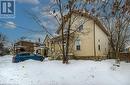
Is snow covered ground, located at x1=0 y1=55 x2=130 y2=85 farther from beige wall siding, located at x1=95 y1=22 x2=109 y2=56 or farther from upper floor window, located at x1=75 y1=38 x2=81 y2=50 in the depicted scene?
beige wall siding, located at x1=95 y1=22 x2=109 y2=56

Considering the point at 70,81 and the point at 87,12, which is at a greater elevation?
the point at 87,12

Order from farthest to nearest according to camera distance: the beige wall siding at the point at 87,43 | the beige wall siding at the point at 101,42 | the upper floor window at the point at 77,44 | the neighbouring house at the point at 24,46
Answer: the neighbouring house at the point at 24,46 < the beige wall siding at the point at 101,42 < the upper floor window at the point at 77,44 < the beige wall siding at the point at 87,43

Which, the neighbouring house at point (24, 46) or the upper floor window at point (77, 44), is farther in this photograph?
the neighbouring house at point (24, 46)

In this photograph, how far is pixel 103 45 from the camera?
134 ft

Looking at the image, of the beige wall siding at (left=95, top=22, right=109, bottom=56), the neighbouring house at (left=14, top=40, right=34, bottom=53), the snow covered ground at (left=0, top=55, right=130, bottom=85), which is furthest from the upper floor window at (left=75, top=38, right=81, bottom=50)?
the neighbouring house at (left=14, top=40, right=34, bottom=53)

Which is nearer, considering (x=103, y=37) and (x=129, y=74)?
(x=129, y=74)

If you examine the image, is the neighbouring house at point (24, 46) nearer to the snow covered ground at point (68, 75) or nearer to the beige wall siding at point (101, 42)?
the beige wall siding at point (101, 42)

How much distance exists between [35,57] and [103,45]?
49.3ft

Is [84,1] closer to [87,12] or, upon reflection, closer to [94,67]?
[87,12]

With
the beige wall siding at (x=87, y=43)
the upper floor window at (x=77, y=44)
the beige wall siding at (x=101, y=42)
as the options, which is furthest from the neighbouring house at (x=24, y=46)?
the beige wall siding at (x=87, y=43)

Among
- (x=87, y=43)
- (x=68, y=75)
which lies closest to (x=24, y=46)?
(x=87, y=43)

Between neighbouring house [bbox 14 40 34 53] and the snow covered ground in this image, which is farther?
neighbouring house [bbox 14 40 34 53]

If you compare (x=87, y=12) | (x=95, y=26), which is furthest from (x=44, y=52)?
(x=87, y=12)

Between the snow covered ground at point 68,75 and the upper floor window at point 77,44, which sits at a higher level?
the upper floor window at point 77,44
